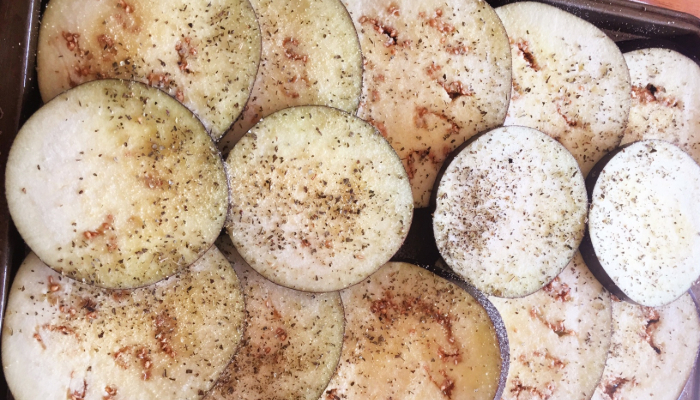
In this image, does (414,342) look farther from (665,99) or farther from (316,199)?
(665,99)

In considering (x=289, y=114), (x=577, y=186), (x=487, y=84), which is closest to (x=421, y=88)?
(x=487, y=84)

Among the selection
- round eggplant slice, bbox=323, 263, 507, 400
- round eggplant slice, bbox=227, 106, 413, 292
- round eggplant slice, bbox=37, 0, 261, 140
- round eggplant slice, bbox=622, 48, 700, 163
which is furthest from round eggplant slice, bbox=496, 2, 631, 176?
round eggplant slice, bbox=37, 0, 261, 140

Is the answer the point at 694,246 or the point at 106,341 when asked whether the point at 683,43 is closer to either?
the point at 694,246

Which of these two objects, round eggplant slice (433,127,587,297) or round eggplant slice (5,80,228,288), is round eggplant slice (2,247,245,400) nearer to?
round eggplant slice (5,80,228,288)

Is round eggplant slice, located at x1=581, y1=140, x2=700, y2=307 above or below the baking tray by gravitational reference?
below

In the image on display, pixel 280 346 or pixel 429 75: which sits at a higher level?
pixel 429 75

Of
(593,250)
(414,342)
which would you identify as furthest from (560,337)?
(414,342)
